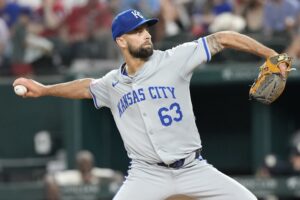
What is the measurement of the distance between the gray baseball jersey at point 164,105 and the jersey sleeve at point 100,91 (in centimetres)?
23

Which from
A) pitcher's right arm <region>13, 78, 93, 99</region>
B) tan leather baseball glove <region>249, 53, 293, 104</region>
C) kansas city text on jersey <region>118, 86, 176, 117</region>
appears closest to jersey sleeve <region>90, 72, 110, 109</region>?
pitcher's right arm <region>13, 78, 93, 99</region>

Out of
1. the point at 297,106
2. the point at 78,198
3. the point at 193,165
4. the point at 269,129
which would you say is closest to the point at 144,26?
the point at 193,165

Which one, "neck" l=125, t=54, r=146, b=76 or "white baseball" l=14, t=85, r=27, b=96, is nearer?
"neck" l=125, t=54, r=146, b=76

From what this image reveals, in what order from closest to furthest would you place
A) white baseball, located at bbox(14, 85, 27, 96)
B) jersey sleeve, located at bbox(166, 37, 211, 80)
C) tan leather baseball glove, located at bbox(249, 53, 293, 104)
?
tan leather baseball glove, located at bbox(249, 53, 293, 104) → jersey sleeve, located at bbox(166, 37, 211, 80) → white baseball, located at bbox(14, 85, 27, 96)

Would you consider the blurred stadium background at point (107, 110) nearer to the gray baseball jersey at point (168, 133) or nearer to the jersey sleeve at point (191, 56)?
the gray baseball jersey at point (168, 133)

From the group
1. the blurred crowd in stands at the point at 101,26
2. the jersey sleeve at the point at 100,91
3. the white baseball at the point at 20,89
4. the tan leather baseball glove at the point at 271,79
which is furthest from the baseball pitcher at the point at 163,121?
the blurred crowd in stands at the point at 101,26

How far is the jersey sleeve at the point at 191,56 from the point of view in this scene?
7.05m

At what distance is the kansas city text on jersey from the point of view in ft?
23.2

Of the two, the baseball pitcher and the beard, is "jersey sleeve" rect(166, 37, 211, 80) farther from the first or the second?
the beard

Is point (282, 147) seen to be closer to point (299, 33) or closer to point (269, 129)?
point (269, 129)

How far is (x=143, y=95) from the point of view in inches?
281

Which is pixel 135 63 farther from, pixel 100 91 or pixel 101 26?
pixel 101 26

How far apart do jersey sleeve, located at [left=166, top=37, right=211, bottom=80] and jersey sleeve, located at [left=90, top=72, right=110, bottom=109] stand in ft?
2.00

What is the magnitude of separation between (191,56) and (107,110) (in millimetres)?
6808
